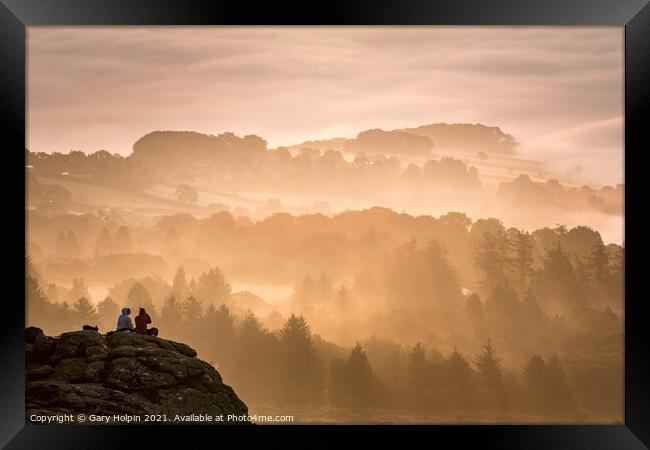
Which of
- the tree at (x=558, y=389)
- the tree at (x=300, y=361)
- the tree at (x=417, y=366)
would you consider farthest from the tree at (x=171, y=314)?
the tree at (x=558, y=389)

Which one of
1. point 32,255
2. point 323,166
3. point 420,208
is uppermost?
point 323,166

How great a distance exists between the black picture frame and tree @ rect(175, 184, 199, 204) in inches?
219

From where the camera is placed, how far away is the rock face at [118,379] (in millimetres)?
13227

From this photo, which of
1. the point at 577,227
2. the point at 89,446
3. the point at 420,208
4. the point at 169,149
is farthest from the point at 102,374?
the point at 577,227

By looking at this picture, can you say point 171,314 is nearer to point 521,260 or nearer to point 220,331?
point 220,331

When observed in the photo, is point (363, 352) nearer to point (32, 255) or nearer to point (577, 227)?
point (577, 227)

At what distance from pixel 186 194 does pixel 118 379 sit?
564cm

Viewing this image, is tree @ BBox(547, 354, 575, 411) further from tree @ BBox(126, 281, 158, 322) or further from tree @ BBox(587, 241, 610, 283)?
tree @ BBox(126, 281, 158, 322)

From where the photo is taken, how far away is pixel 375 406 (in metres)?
17.1

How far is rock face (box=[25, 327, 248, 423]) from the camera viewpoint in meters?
13.2

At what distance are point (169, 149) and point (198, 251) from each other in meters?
2.64

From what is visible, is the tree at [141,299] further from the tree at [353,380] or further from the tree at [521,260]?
the tree at [521,260]

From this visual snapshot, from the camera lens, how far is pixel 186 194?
58.0 feet

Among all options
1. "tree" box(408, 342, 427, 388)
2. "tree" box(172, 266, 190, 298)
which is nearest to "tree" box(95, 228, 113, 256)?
"tree" box(172, 266, 190, 298)
